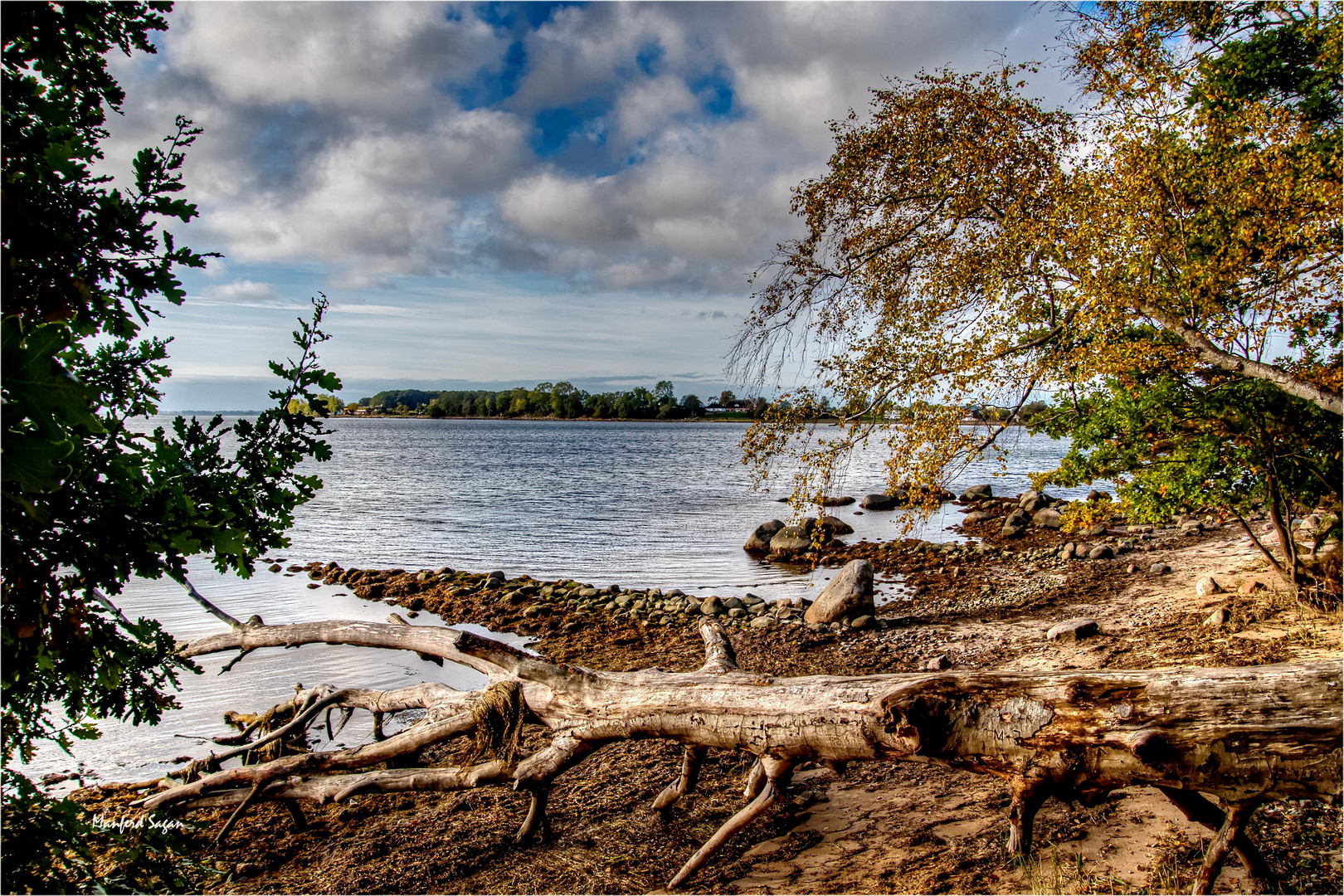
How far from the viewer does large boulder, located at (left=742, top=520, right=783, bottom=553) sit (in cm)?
2347

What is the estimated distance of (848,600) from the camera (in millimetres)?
13875

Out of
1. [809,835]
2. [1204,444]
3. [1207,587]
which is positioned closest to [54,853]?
[809,835]

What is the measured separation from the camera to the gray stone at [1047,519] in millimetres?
25911

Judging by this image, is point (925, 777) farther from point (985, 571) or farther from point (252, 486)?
point (985, 571)

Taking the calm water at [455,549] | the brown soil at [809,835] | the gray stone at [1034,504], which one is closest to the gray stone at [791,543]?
the calm water at [455,549]

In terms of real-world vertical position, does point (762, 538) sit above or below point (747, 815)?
below

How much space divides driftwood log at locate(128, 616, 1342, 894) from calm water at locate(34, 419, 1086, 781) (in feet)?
8.49

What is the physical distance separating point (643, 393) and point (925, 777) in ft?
608

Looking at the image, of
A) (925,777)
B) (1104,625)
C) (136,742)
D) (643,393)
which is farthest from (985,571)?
(643,393)

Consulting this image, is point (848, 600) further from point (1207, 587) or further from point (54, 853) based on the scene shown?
point (54, 853)

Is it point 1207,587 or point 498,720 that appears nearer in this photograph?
point 498,720

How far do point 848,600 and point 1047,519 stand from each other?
53.3 feet

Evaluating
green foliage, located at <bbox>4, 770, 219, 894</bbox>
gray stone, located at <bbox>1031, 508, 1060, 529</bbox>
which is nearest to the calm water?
gray stone, located at <bbox>1031, 508, 1060, 529</bbox>

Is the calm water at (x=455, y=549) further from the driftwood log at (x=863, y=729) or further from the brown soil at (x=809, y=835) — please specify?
the brown soil at (x=809, y=835)
